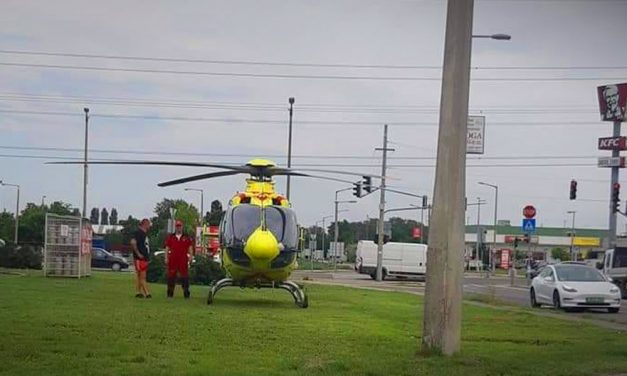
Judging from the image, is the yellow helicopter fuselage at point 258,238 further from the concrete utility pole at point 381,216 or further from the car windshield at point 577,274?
the concrete utility pole at point 381,216

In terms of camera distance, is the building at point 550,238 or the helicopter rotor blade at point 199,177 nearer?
the helicopter rotor blade at point 199,177

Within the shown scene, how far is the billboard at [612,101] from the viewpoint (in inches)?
2822

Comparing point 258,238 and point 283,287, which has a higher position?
point 258,238

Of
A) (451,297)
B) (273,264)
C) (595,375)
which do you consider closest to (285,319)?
(273,264)

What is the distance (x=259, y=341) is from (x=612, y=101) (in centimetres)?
6585

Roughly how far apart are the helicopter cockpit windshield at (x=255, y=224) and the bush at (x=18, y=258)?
20.5 meters

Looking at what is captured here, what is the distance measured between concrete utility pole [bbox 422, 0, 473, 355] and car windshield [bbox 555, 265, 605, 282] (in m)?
16.5

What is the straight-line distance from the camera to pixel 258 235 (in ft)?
67.4

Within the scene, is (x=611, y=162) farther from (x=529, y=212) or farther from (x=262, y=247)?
(x=262, y=247)

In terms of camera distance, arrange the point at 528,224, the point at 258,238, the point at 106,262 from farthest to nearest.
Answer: the point at 106,262 < the point at 528,224 < the point at 258,238

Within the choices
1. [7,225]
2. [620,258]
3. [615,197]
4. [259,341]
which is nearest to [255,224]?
[259,341]


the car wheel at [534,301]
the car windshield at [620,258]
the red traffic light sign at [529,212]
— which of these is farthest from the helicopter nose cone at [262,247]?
the car windshield at [620,258]

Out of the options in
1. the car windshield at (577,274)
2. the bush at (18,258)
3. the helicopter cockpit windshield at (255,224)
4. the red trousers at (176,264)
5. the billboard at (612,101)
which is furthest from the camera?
the billboard at (612,101)

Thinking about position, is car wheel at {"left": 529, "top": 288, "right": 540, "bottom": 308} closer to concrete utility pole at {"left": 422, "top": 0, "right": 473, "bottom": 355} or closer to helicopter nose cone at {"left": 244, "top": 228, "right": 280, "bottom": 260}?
helicopter nose cone at {"left": 244, "top": 228, "right": 280, "bottom": 260}
